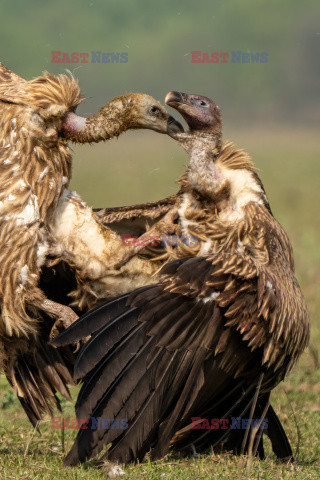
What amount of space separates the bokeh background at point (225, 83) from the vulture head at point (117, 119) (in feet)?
0.55

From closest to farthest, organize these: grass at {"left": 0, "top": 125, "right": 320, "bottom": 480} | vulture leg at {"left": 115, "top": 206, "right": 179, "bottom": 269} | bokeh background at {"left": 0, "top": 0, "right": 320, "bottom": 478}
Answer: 1. grass at {"left": 0, "top": 125, "right": 320, "bottom": 480}
2. vulture leg at {"left": 115, "top": 206, "right": 179, "bottom": 269}
3. bokeh background at {"left": 0, "top": 0, "right": 320, "bottom": 478}

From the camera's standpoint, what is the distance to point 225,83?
28.2 metres

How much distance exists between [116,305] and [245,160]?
1.19 metres

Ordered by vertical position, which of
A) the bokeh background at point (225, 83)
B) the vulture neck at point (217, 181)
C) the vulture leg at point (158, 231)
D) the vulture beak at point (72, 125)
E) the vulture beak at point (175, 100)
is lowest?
the vulture leg at point (158, 231)

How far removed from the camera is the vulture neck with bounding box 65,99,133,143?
4660 millimetres

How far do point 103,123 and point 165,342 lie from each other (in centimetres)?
121

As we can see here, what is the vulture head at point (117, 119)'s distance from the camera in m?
4.66

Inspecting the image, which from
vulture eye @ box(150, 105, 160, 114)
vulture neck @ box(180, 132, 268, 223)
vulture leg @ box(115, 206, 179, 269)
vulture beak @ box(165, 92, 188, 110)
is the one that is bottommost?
vulture leg @ box(115, 206, 179, 269)

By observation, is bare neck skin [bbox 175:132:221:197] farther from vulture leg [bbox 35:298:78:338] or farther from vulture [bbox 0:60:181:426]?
vulture leg [bbox 35:298:78:338]

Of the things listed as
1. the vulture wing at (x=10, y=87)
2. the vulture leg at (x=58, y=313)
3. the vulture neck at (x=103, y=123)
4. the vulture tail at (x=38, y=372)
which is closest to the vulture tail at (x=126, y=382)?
the vulture leg at (x=58, y=313)

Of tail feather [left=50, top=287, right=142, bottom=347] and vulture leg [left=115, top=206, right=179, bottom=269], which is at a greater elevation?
vulture leg [left=115, top=206, right=179, bottom=269]

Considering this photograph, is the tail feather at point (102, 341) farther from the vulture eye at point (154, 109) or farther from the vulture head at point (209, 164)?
the vulture eye at point (154, 109)

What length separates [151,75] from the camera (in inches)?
818

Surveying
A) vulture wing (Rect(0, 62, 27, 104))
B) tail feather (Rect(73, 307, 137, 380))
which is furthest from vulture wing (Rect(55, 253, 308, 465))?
vulture wing (Rect(0, 62, 27, 104))
